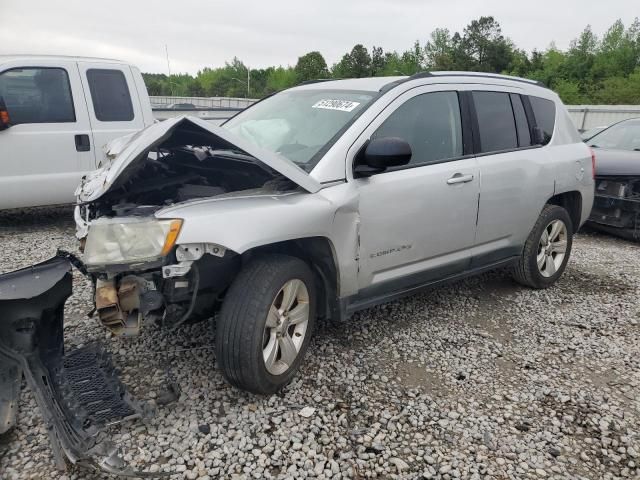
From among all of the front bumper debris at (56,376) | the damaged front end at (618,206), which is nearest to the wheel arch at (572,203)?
the damaged front end at (618,206)

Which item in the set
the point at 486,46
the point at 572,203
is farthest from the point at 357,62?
the point at 572,203

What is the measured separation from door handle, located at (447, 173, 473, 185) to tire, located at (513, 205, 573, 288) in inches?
45.6

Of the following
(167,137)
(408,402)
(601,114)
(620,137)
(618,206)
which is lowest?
(408,402)

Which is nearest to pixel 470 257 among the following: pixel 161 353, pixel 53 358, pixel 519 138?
pixel 519 138

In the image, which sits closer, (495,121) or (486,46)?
(495,121)

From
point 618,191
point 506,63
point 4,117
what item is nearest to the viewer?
point 4,117

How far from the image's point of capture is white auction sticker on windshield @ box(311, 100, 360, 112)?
3355 mm

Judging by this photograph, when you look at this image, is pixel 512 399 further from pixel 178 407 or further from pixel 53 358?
pixel 53 358

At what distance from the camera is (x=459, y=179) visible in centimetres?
357

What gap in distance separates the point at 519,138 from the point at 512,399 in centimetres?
224

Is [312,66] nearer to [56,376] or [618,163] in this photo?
[618,163]

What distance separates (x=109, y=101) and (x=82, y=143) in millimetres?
639

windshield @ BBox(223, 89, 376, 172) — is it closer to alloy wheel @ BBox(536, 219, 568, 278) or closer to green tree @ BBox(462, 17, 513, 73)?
alloy wheel @ BBox(536, 219, 568, 278)

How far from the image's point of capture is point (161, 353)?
3.23m
